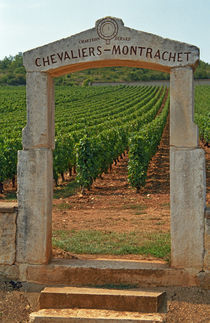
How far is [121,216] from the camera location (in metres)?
11.5

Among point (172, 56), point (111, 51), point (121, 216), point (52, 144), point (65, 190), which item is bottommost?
point (121, 216)

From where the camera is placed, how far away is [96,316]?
564cm

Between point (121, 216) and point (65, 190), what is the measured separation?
16.6 feet

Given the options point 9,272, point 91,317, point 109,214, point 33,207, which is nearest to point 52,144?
point 33,207

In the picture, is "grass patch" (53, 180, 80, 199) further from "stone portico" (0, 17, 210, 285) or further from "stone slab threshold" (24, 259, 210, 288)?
"stone slab threshold" (24, 259, 210, 288)

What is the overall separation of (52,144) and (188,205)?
2.48 metres

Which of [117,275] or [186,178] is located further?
[117,275]

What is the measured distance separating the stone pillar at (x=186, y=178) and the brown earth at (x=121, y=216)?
667 mm

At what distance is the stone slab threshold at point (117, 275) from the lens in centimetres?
661

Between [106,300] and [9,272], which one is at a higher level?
[9,272]

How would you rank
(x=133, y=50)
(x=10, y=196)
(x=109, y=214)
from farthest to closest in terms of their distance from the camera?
(x=10, y=196), (x=109, y=214), (x=133, y=50)

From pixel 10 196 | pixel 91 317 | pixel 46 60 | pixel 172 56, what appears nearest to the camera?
pixel 91 317

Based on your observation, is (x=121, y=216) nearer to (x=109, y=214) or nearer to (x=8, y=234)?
(x=109, y=214)

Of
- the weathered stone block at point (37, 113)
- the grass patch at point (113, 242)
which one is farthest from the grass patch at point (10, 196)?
the weathered stone block at point (37, 113)
